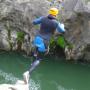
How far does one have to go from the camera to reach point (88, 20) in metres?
22.6

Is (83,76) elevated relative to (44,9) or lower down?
lower down

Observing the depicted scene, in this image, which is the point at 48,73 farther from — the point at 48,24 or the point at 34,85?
the point at 48,24

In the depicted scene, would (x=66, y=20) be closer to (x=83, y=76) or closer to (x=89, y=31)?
(x=89, y=31)

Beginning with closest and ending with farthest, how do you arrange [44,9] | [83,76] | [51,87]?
[51,87] → [83,76] → [44,9]

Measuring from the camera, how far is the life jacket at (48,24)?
15.9m

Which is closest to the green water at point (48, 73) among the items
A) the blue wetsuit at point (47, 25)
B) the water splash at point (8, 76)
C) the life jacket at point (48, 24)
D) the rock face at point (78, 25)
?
the water splash at point (8, 76)

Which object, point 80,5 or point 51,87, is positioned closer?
point 51,87

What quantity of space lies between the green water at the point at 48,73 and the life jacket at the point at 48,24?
4.12 meters

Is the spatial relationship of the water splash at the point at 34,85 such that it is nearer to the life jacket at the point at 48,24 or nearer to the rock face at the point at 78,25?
the rock face at the point at 78,25

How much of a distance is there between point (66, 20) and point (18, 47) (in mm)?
3325

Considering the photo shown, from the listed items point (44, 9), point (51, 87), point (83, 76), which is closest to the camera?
point (51, 87)

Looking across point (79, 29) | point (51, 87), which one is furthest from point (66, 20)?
point (51, 87)

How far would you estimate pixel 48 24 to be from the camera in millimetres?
15992

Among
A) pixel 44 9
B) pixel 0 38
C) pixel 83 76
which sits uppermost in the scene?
pixel 44 9
